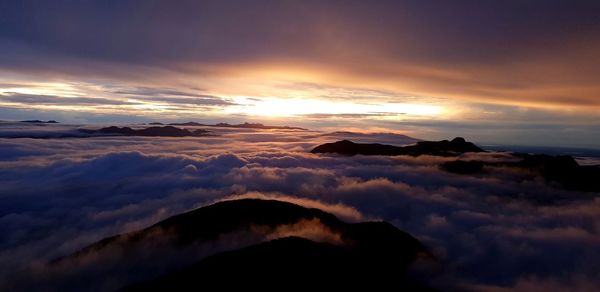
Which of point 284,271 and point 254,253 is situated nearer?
point 284,271

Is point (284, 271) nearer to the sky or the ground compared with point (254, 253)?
nearer to the ground

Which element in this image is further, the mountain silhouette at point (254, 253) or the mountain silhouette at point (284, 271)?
the mountain silhouette at point (254, 253)

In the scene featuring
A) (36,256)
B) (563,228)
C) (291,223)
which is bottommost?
(36,256)

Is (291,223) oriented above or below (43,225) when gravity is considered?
above

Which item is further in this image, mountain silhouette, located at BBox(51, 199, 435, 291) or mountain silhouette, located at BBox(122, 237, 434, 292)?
mountain silhouette, located at BBox(51, 199, 435, 291)

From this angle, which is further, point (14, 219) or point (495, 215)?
point (495, 215)

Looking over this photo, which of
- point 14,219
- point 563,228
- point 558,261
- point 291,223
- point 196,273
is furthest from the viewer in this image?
point 14,219

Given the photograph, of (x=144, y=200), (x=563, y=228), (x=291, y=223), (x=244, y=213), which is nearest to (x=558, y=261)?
(x=563, y=228)

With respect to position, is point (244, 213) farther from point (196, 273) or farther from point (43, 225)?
point (43, 225)
